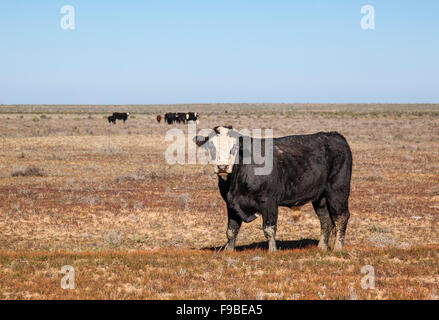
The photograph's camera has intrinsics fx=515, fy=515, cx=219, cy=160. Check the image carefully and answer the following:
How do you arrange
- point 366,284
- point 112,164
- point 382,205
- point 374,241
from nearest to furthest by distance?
point 366,284 < point 374,241 < point 382,205 < point 112,164

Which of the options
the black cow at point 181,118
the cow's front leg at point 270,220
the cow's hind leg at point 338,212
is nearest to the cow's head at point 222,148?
the cow's front leg at point 270,220

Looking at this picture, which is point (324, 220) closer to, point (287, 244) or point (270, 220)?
point (270, 220)

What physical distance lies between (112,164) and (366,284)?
24.1 metres

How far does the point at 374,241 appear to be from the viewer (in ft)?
Result: 43.8

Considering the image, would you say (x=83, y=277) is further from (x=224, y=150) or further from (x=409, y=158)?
(x=409, y=158)

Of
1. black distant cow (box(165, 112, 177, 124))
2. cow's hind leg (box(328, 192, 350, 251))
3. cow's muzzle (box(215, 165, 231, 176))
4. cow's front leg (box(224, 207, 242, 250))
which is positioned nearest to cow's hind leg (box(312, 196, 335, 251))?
cow's hind leg (box(328, 192, 350, 251))

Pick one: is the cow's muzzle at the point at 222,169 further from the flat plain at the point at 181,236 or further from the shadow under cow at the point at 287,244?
the shadow under cow at the point at 287,244

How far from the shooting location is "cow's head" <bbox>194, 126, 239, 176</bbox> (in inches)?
354

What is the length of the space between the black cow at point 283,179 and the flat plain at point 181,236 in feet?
2.25

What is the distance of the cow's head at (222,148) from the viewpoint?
29.5 feet

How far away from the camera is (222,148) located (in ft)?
29.6

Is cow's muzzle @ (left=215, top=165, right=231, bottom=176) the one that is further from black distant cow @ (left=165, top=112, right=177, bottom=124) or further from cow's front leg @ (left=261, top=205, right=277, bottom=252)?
black distant cow @ (left=165, top=112, right=177, bottom=124)

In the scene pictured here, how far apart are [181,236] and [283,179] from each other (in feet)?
15.8
